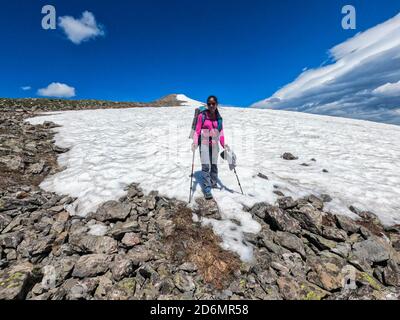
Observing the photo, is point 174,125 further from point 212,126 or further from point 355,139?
point 355,139

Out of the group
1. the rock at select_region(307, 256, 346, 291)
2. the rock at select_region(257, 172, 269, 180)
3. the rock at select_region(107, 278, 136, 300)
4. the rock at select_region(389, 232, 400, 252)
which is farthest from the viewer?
the rock at select_region(257, 172, 269, 180)

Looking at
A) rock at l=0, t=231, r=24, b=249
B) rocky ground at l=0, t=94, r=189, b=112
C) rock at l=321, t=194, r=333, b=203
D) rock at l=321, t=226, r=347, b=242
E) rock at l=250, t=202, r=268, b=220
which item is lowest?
rock at l=321, t=226, r=347, b=242

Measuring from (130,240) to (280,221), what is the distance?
4157 millimetres

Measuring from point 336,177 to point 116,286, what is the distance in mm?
9242

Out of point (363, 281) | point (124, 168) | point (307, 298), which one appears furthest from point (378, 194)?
point (124, 168)

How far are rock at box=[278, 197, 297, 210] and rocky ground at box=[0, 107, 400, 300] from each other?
3 cm

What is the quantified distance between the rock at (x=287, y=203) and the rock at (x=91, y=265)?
→ 5.25 m

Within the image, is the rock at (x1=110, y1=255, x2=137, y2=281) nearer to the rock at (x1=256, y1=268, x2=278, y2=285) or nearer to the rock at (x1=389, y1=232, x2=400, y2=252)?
the rock at (x1=256, y1=268, x2=278, y2=285)

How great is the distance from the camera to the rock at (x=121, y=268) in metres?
4.63

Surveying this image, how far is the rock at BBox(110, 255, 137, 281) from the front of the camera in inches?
182

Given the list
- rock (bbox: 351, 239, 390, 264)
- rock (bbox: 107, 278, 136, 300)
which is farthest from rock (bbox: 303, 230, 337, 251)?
rock (bbox: 107, 278, 136, 300)

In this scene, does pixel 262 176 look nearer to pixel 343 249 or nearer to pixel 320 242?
pixel 320 242

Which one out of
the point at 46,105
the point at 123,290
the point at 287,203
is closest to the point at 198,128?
the point at 287,203

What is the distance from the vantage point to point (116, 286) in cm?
448
